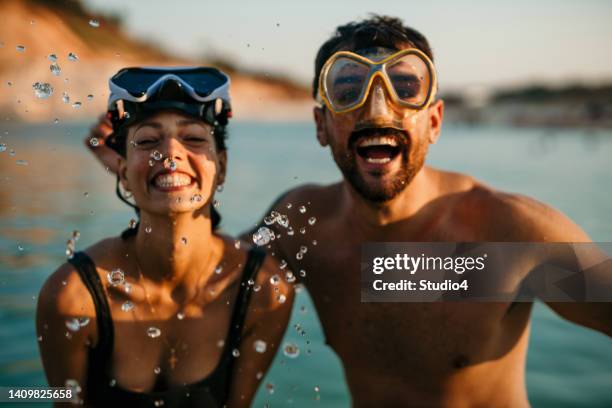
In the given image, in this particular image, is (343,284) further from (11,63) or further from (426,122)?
(11,63)

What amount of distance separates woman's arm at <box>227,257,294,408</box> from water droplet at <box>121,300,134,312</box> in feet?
1.84

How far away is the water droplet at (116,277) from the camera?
2750 millimetres

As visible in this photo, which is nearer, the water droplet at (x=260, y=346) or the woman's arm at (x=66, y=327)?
the woman's arm at (x=66, y=327)

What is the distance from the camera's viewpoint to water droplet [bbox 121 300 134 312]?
2.75 meters

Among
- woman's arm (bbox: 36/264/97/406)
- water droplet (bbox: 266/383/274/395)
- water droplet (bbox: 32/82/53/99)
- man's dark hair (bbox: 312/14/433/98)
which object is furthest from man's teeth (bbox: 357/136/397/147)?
water droplet (bbox: 266/383/274/395)

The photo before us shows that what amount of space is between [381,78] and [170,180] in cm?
118

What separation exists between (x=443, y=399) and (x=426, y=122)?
5.04 ft

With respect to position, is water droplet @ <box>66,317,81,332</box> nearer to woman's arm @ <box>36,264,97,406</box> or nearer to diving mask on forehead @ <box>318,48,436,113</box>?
woman's arm @ <box>36,264,97,406</box>

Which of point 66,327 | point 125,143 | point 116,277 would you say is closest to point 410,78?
point 125,143

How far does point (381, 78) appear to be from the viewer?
2920 mm

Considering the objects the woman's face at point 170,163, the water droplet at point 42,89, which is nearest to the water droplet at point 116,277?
the woman's face at point 170,163

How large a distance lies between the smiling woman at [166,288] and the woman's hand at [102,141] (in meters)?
0.76

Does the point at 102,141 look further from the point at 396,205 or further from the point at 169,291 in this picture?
the point at 396,205

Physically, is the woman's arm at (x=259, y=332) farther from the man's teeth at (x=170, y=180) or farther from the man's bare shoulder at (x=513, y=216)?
the man's bare shoulder at (x=513, y=216)
